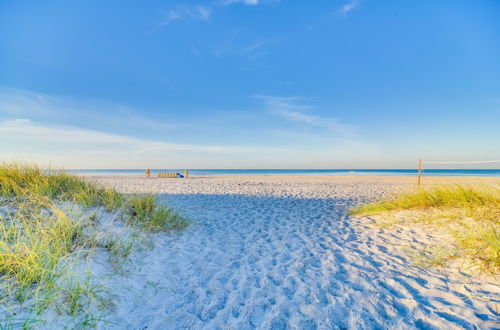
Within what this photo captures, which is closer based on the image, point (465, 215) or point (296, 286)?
point (296, 286)

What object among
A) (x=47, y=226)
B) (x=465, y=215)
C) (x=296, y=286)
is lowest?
(x=296, y=286)

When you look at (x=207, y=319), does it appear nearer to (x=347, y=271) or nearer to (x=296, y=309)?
(x=296, y=309)

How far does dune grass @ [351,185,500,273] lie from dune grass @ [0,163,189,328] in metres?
4.77

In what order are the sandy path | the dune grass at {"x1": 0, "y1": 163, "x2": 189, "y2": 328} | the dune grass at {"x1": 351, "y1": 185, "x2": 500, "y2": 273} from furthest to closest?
1. the dune grass at {"x1": 351, "y1": 185, "x2": 500, "y2": 273}
2. the sandy path
3. the dune grass at {"x1": 0, "y1": 163, "x2": 189, "y2": 328}

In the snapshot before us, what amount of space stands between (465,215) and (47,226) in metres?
7.29

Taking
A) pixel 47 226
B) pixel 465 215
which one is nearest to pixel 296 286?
pixel 47 226

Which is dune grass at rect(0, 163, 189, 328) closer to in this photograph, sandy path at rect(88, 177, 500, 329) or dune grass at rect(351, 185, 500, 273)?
sandy path at rect(88, 177, 500, 329)

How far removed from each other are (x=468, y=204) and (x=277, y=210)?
4594mm

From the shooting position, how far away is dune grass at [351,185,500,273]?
128 inches

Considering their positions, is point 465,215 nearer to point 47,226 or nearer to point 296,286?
point 296,286

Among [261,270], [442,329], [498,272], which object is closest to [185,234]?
[261,270]

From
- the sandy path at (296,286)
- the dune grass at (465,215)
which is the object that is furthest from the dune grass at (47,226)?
the dune grass at (465,215)

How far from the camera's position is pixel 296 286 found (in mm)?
3059

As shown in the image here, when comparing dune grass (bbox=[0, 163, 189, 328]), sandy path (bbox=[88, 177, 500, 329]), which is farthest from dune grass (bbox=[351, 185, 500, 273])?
dune grass (bbox=[0, 163, 189, 328])
